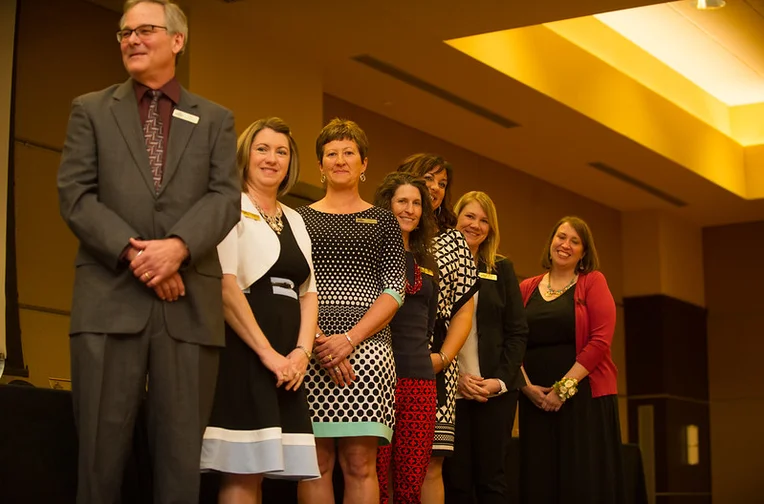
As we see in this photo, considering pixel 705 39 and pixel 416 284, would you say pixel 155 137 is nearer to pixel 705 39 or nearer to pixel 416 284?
pixel 416 284

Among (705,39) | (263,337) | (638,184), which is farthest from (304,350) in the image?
(638,184)

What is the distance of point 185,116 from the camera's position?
273 centimetres

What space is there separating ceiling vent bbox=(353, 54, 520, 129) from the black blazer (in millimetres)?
3021

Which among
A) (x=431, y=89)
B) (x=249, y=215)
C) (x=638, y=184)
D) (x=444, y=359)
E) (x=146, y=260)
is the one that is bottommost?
(x=444, y=359)

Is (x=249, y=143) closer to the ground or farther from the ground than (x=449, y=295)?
farther from the ground

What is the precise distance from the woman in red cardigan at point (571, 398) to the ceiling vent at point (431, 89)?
2.70 m

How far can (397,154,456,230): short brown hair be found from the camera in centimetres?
425

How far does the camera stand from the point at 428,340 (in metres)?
3.94

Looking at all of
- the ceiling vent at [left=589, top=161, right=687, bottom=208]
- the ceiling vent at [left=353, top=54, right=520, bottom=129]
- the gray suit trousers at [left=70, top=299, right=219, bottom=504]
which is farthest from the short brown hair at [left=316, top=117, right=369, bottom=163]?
the ceiling vent at [left=589, top=161, right=687, bottom=208]

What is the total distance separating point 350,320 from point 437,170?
40.1 inches

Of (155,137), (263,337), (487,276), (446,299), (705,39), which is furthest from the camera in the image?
(705,39)

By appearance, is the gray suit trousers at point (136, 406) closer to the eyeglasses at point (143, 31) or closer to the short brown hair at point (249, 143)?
the eyeglasses at point (143, 31)

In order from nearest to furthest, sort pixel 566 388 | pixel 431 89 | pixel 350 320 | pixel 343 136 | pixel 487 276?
pixel 350 320
pixel 343 136
pixel 487 276
pixel 566 388
pixel 431 89

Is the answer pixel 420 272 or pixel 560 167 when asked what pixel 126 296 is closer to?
pixel 420 272
